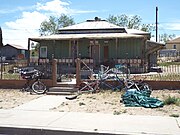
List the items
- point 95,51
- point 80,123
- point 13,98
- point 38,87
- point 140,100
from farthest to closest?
1. point 95,51
2. point 38,87
3. point 13,98
4. point 140,100
5. point 80,123

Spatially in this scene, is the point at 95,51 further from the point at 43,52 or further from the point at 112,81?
the point at 112,81

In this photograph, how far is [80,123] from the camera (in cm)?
788

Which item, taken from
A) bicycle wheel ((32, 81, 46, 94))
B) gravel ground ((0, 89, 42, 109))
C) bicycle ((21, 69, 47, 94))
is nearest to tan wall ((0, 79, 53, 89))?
bicycle ((21, 69, 47, 94))

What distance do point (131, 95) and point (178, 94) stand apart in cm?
302

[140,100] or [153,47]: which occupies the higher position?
[153,47]

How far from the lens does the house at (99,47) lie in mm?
25609

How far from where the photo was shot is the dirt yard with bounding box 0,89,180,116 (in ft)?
31.7

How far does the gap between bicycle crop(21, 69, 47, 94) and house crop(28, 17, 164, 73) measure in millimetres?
9899

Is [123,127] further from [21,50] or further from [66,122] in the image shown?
[21,50]

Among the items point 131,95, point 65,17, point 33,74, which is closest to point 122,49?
point 33,74

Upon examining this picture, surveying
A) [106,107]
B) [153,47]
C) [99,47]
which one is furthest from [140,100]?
[153,47]

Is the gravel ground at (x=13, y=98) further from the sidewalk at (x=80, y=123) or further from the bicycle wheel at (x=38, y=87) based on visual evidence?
the sidewalk at (x=80, y=123)

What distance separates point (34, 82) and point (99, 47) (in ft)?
43.9

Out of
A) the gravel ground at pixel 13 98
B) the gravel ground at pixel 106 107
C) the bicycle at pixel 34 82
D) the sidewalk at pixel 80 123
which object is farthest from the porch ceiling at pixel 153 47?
A: the sidewalk at pixel 80 123
